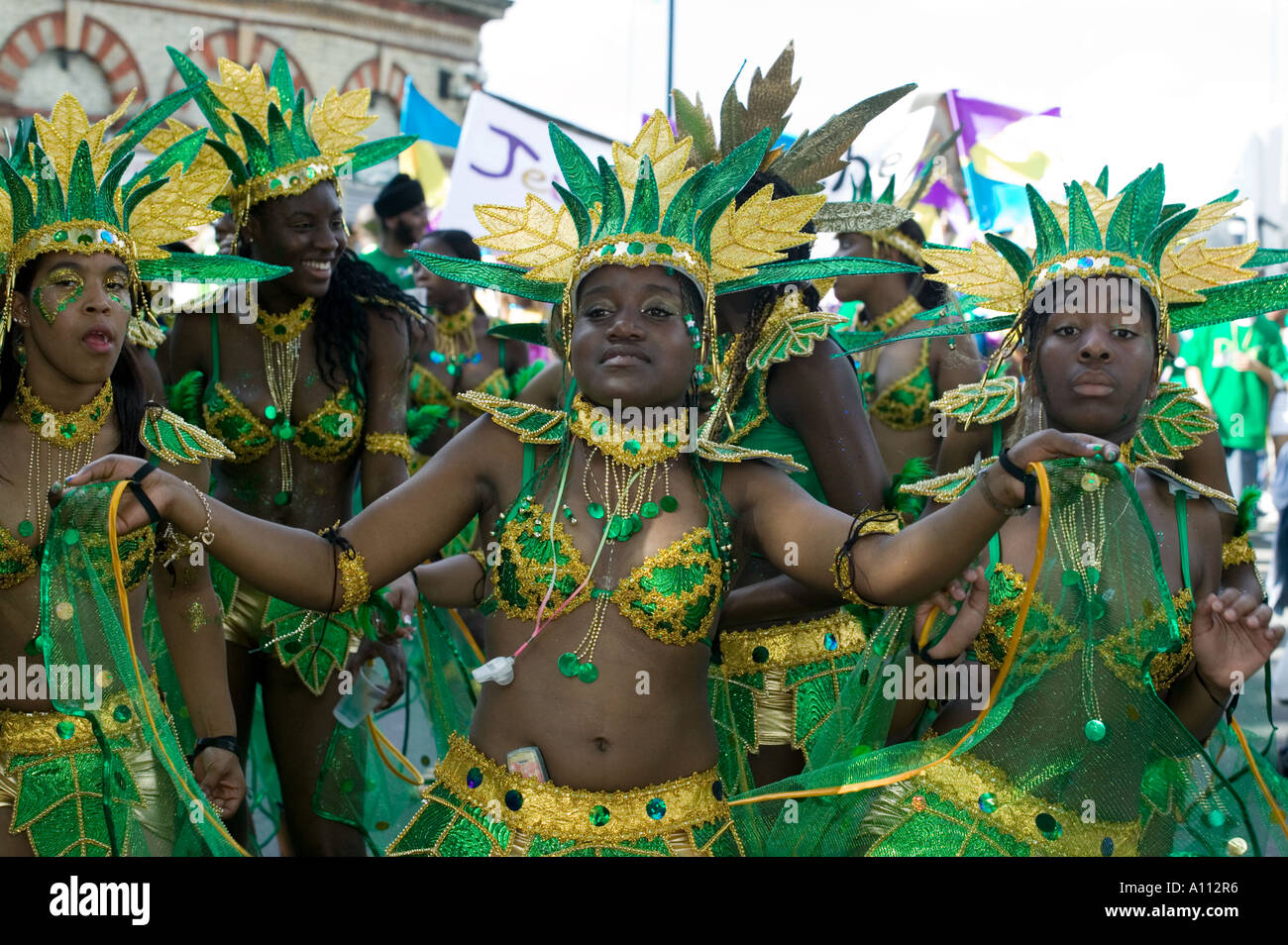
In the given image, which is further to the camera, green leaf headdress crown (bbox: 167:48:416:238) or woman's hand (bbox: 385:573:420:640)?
green leaf headdress crown (bbox: 167:48:416:238)

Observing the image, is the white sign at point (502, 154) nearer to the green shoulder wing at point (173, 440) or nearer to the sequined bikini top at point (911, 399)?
the sequined bikini top at point (911, 399)

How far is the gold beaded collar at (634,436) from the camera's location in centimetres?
304

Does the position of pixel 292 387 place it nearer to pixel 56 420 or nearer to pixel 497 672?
pixel 56 420

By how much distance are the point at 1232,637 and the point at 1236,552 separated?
1.61ft

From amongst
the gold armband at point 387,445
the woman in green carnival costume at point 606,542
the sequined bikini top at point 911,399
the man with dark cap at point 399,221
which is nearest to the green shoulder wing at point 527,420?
the woman in green carnival costume at point 606,542

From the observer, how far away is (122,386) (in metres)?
3.48

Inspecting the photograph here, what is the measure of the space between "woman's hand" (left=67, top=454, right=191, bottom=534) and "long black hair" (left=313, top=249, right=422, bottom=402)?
1872 mm

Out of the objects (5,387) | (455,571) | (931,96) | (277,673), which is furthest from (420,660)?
(931,96)

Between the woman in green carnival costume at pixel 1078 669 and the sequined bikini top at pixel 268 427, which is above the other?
the sequined bikini top at pixel 268 427

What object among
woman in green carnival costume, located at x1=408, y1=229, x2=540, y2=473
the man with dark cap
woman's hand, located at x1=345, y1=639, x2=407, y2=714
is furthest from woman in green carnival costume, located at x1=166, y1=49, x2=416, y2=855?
the man with dark cap

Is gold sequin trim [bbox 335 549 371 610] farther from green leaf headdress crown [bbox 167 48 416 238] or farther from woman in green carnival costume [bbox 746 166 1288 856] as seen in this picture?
green leaf headdress crown [bbox 167 48 416 238]

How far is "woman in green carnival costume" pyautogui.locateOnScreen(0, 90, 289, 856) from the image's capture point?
9.57 feet

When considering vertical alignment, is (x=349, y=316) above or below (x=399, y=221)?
below

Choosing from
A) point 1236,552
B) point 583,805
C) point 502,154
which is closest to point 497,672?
point 583,805
